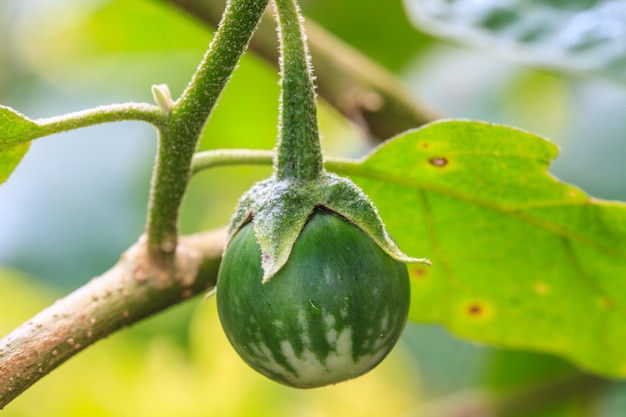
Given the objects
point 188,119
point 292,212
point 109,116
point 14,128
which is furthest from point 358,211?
point 14,128

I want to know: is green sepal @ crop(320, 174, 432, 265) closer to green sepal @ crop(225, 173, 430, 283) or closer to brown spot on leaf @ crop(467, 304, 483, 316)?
green sepal @ crop(225, 173, 430, 283)

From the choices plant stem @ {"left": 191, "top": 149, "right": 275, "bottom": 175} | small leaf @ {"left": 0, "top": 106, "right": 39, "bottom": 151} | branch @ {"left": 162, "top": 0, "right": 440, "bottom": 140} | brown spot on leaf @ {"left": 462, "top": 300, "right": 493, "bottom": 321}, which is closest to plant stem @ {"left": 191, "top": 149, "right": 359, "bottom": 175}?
plant stem @ {"left": 191, "top": 149, "right": 275, "bottom": 175}

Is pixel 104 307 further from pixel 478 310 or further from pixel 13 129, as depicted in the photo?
pixel 478 310

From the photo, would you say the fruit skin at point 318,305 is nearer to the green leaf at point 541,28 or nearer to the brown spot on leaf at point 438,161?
the brown spot on leaf at point 438,161

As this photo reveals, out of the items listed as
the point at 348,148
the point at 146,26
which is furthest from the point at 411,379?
the point at 146,26

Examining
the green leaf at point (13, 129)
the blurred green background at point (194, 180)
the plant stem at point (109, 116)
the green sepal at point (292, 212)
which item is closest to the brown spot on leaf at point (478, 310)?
the green sepal at point (292, 212)
